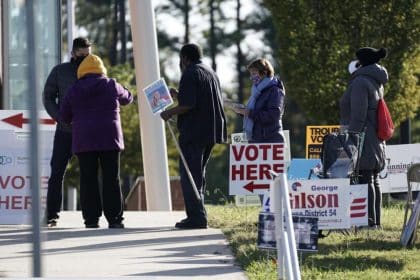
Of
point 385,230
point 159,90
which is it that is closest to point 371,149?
point 385,230

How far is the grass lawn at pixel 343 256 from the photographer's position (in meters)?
9.59

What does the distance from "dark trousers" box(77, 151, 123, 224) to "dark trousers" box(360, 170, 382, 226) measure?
2385mm

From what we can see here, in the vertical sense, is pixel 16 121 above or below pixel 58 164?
above

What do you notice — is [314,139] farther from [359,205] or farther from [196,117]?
[359,205]

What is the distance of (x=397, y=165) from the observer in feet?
51.8

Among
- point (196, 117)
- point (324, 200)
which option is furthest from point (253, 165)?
point (324, 200)

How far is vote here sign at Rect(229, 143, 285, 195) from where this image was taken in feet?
40.1

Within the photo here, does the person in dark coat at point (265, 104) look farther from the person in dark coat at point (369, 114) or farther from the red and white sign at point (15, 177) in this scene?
the red and white sign at point (15, 177)

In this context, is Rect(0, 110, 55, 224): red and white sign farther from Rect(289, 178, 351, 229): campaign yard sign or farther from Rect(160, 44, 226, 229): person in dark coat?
Rect(289, 178, 351, 229): campaign yard sign

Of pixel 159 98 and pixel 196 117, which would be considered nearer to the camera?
pixel 196 117

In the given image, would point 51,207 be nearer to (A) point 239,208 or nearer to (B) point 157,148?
(A) point 239,208

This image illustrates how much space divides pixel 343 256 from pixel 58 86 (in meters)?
3.52

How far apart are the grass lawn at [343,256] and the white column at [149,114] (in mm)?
4730

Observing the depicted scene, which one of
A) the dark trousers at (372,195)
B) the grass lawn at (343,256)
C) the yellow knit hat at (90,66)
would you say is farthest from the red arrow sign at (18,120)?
the dark trousers at (372,195)
